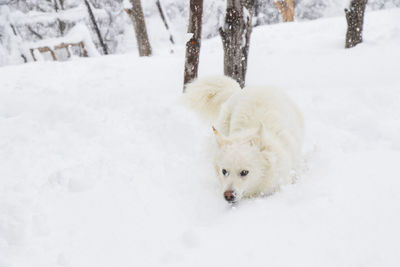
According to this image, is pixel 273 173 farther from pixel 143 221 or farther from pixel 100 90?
pixel 100 90

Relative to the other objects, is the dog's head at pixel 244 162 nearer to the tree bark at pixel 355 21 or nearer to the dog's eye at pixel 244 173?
the dog's eye at pixel 244 173

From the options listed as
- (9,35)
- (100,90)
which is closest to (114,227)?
(100,90)

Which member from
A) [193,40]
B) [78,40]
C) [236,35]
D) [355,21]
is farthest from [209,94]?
[78,40]

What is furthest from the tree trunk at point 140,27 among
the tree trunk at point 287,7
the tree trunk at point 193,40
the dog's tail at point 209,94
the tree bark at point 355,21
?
the tree trunk at point 287,7

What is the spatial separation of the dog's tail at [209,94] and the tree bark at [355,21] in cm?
418

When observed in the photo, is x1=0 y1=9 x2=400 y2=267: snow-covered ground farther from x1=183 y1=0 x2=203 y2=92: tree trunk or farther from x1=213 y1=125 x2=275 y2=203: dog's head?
x1=183 y1=0 x2=203 y2=92: tree trunk

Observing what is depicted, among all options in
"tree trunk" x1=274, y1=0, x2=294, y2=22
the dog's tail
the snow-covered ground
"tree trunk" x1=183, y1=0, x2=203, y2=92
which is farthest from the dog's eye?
"tree trunk" x1=274, y1=0, x2=294, y2=22

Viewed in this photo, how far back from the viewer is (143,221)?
115 inches

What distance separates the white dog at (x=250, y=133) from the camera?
311 cm

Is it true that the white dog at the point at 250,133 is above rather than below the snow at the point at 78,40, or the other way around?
above

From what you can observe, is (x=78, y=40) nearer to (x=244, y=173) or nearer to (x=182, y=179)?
(x=182, y=179)

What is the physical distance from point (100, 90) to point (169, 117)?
92.1 inches

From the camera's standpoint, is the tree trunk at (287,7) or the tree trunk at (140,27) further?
the tree trunk at (287,7)

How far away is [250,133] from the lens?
3.35 m
